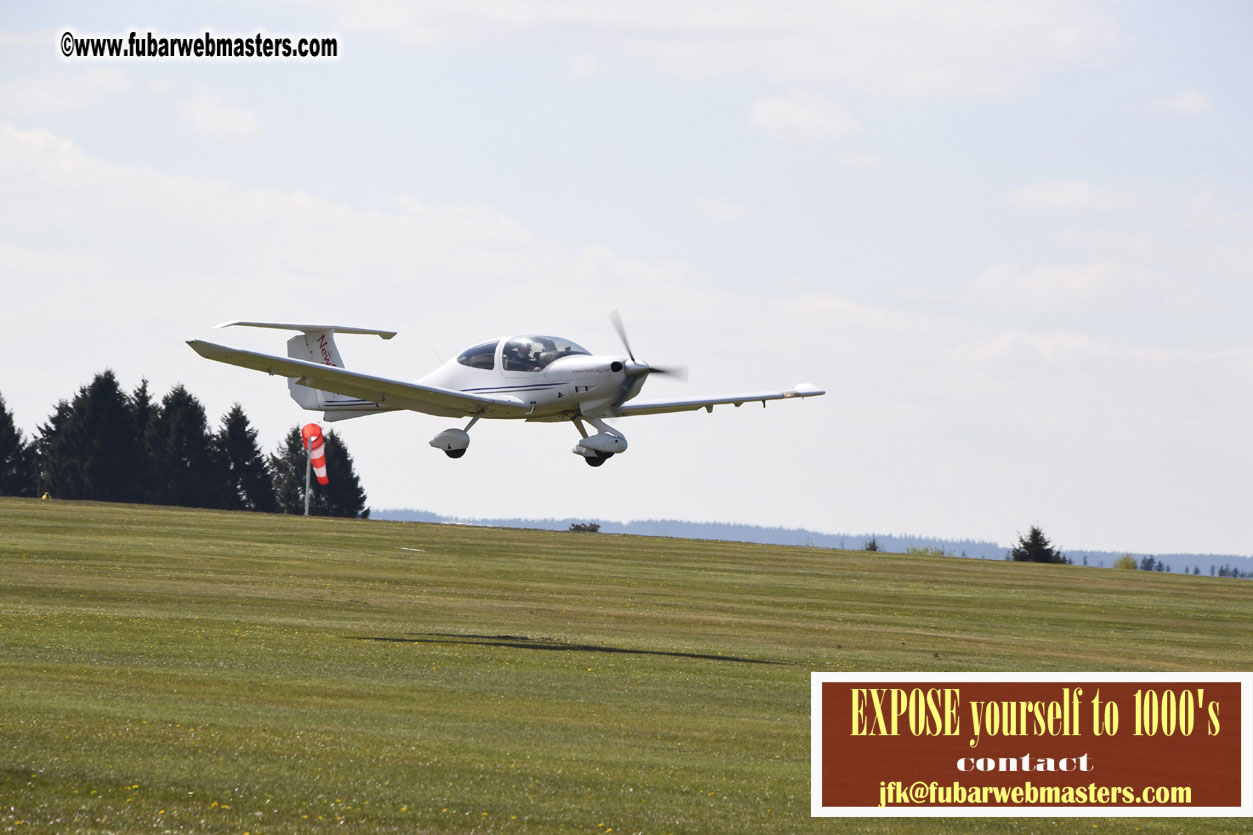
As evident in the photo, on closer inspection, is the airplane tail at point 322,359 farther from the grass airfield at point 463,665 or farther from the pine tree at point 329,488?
the pine tree at point 329,488

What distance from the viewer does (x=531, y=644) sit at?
40.9 metres

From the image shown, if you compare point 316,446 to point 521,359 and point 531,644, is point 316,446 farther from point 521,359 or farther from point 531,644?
point 521,359

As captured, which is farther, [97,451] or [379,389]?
[97,451]

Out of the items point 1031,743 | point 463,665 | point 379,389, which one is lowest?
point 1031,743

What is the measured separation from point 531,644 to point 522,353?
9848 mm

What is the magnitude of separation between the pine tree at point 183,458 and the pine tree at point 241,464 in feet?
2.54

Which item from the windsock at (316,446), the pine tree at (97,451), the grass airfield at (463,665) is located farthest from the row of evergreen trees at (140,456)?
the grass airfield at (463,665)

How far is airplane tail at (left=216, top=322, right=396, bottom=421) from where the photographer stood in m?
35.5

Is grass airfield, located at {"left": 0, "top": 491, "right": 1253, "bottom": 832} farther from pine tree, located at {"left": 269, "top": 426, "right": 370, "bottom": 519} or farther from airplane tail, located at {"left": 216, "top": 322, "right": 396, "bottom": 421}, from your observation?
pine tree, located at {"left": 269, "top": 426, "right": 370, "bottom": 519}

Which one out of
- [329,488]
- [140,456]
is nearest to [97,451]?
[140,456]

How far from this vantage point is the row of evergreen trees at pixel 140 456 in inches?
4879

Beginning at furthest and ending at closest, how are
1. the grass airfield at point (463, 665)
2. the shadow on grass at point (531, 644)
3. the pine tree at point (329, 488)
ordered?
1. the pine tree at point (329, 488)
2. the shadow on grass at point (531, 644)
3. the grass airfield at point (463, 665)

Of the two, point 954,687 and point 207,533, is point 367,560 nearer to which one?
point 207,533

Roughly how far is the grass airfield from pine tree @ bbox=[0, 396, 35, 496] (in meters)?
53.4
